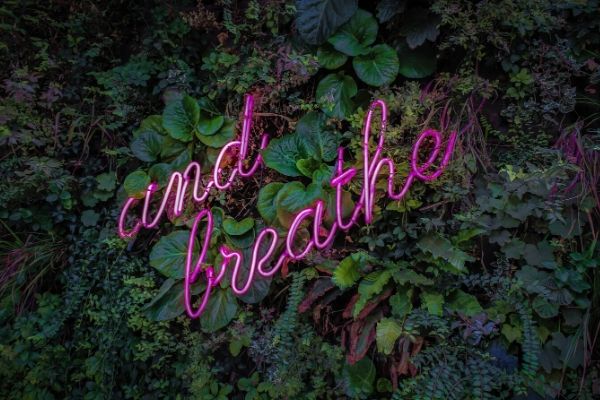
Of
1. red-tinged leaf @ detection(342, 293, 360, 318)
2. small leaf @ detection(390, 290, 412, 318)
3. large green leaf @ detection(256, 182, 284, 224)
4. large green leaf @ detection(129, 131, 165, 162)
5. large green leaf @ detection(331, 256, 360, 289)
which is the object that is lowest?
red-tinged leaf @ detection(342, 293, 360, 318)

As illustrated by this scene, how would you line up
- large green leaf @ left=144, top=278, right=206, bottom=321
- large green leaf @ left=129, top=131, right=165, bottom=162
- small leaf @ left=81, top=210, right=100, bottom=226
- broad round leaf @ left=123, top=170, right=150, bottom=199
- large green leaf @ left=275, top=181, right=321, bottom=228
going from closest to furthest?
large green leaf @ left=275, top=181, right=321, bottom=228 < large green leaf @ left=144, top=278, right=206, bottom=321 < broad round leaf @ left=123, top=170, right=150, bottom=199 < large green leaf @ left=129, top=131, right=165, bottom=162 < small leaf @ left=81, top=210, right=100, bottom=226

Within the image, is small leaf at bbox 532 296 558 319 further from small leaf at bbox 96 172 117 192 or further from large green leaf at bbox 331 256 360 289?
small leaf at bbox 96 172 117 192

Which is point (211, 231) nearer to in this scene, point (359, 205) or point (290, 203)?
point (290, 203)

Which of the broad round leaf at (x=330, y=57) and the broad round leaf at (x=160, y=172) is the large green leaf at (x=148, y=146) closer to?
the broad round leaf at (x=160, y=172)

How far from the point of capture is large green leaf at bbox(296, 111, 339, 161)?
2672 mm

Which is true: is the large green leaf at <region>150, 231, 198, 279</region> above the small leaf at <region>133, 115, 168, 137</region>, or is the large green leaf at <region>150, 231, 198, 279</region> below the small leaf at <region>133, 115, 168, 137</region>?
below

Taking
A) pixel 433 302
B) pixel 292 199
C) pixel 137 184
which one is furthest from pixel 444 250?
pixel 137 184

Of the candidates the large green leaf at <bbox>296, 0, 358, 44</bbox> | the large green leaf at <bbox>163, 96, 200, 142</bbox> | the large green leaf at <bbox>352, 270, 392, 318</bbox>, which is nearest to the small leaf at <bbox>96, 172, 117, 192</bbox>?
the large green leaf at <bbox>163, 96, 200, 142</bbox>

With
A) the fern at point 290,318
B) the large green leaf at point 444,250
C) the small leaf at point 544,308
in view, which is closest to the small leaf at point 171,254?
the fern at point 290,318

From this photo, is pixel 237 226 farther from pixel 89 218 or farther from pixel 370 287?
pixel 89 218

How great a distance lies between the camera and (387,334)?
2.28m

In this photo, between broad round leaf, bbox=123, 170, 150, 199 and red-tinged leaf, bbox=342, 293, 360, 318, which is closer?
red-tinged leaf, bbox=342, 293, 360, 318

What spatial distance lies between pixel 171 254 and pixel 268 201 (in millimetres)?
713

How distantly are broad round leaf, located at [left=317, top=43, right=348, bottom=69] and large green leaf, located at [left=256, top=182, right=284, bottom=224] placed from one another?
825mm
